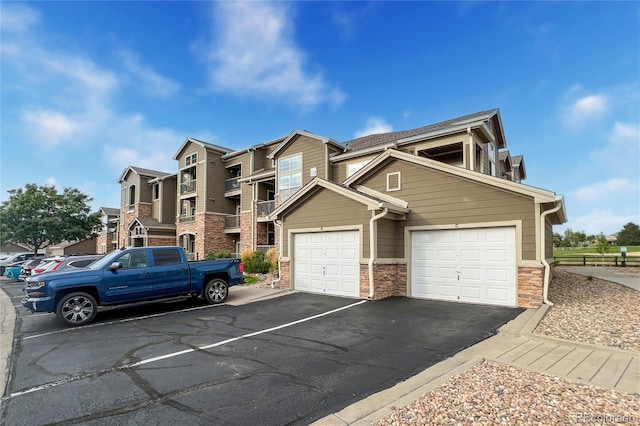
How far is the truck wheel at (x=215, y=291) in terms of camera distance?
10344mm

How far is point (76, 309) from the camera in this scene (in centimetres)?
805

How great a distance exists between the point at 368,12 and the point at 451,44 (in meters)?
4.73

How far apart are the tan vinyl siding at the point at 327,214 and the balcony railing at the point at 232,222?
14.7 m

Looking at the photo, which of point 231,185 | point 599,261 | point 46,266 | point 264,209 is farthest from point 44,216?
point 599,261

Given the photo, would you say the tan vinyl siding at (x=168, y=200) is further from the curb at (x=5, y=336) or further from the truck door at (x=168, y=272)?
the truck door at (x=168, y=272)

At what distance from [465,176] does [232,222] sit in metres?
21.0

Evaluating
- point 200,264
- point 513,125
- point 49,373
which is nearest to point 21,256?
point 200,264

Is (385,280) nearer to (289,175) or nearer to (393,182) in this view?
(393,182)

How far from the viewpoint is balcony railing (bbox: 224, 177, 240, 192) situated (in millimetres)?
27328

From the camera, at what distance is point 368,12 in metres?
13.6

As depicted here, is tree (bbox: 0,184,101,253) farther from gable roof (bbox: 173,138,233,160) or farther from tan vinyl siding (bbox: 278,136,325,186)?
tan vinyl siding (bbox: 278,136,325,186)

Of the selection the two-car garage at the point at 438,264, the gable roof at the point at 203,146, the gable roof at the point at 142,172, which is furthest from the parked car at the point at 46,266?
the gable roof at the point at 142,172

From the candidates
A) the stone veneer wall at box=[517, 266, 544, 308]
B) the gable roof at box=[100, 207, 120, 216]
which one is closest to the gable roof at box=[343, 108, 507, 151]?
the stone veneer wall at box=[517, 266, 544, 308]

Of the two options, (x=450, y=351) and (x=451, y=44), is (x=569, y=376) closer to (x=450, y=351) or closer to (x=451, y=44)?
(x=450, y=351)
